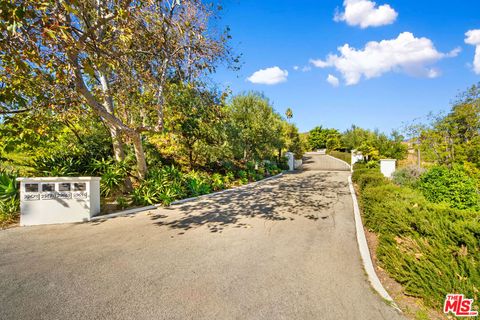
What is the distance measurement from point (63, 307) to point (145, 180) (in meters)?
6.48

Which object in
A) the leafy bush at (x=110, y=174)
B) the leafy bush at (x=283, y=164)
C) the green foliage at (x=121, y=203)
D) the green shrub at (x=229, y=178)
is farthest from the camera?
the leafy bush at (x=283, y=164)

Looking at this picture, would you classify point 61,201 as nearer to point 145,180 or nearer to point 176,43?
point 145,180

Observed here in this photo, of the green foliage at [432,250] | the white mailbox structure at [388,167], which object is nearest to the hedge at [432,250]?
the green foliage at [432,250]

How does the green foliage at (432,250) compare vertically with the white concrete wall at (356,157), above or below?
below

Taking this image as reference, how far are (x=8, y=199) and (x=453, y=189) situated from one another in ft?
48.4

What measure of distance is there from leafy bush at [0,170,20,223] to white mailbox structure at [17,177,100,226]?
693mm

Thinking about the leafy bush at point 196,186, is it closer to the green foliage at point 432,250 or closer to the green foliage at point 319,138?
the green foliage at point 432,250

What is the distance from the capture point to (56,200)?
6242 millimetres

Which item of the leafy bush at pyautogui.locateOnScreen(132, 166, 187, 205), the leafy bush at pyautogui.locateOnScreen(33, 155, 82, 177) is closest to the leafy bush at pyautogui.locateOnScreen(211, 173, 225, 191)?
the leafy bush at pyautogui.locateOnScreen(132, 166, 187, 205)

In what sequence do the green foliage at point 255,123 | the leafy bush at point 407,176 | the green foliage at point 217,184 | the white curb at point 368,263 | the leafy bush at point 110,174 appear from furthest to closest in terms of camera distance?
1. the green foliage at point 255,123
2. the green foliage at point 217,184
3. the leafy bush at point 407,176
4. the leafy bush at point 110,174
5. the white curb at point 368,263

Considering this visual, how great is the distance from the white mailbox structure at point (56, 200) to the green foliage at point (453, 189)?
471 inches

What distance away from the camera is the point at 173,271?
12.4ft

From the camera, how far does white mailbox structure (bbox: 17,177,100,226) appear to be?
6004mm

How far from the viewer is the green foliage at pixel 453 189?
7.39 metres
